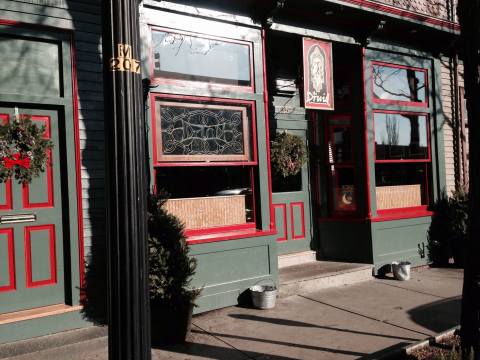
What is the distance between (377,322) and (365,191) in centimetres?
290

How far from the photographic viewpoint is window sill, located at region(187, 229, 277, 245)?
18.8 feet

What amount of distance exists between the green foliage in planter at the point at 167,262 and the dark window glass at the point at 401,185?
14.3 feet

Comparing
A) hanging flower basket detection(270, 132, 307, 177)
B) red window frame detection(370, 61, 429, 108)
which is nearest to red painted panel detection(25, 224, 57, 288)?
hanging flower basket detection(270, 132, 307, 177)

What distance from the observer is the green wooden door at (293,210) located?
7746mm

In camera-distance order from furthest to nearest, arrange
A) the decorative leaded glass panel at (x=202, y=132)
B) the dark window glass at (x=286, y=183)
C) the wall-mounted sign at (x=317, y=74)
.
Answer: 1. the dark window glass at (x=286, y=183)
2. the wall-mounted sign at (x=317, y=74)
3. the decorative leaded glass panel at (x=202, y=132)

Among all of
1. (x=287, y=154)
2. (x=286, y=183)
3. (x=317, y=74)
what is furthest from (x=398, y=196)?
(x=317, y=74)

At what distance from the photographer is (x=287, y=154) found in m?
7.47

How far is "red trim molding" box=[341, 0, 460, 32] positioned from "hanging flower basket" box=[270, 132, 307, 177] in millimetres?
2402

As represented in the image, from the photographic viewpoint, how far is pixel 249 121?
6461 millimetres

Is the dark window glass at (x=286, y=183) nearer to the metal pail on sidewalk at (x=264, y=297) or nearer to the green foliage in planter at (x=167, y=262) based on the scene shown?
the metal pail on sidewalk at (x=264, y=297)

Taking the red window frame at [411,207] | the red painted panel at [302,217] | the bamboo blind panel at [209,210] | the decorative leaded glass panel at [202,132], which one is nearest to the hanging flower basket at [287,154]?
the red painted panel at [302,217]

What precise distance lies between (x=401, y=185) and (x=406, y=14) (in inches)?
123

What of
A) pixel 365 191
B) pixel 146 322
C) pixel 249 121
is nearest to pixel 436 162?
pixel 365 191

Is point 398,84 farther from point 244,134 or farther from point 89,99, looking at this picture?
point 89,99
